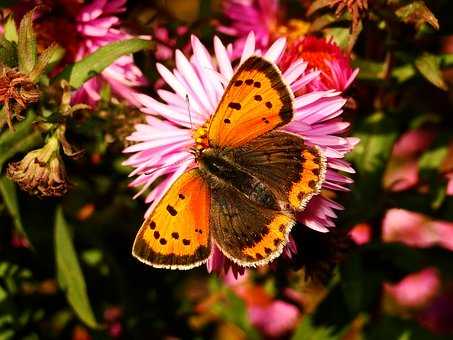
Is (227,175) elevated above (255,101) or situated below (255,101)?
below

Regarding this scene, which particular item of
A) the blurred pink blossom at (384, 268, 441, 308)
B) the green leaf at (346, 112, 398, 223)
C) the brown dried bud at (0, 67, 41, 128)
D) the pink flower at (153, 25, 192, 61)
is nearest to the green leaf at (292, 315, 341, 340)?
the green leaf at (346, 112, 398, 223)

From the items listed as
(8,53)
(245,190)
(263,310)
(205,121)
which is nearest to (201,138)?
(205,121)

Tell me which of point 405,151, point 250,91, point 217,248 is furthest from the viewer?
point 405,151

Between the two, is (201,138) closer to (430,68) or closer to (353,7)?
(353,7)

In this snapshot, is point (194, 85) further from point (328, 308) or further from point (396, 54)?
point (328, 308)

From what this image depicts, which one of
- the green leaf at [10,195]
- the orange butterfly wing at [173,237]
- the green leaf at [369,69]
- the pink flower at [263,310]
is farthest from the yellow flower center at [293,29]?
the pink flower at [263,310]

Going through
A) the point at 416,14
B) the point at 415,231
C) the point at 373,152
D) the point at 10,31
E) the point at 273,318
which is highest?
the point at 416,14

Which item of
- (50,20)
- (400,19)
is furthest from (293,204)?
(50,20)

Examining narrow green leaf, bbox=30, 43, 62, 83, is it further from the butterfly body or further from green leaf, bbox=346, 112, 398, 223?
green leaf, bbox=346, 112, 398, 223
